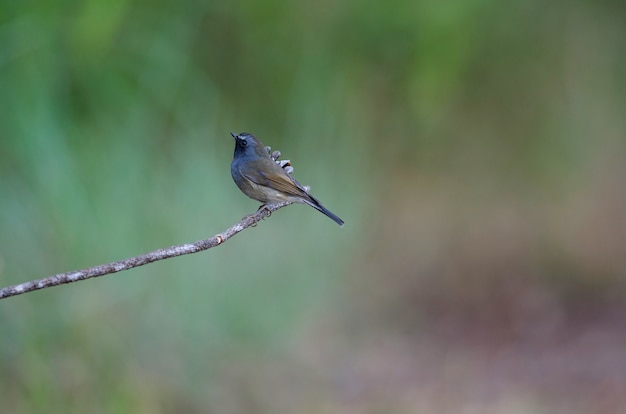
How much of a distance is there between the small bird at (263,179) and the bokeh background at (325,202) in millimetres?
892

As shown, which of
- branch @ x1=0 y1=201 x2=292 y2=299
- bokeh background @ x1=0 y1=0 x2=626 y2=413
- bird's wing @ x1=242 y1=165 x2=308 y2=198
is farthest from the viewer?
bokeh background @ x1=0 y1=0 x2=626 y2=413

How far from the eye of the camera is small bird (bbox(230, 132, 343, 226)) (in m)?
2.50

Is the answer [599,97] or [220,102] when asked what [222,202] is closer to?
[220,102]

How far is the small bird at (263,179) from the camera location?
250 cm

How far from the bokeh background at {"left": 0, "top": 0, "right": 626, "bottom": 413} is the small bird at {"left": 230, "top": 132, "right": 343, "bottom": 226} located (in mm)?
892

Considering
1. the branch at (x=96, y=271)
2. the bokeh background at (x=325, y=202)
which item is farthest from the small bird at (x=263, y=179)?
the branch at (x=96, y=271)

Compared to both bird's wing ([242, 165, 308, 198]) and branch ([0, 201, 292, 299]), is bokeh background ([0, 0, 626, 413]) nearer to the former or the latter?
bird's wing ([242, 165, 308, 198])

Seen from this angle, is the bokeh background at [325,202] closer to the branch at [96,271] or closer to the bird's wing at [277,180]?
the bird's wing at [277,180]

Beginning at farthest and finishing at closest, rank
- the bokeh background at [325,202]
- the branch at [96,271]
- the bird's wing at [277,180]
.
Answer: the bokeh background at [325,202] → the bird's wing at [277,180] → the branch at [96,271]

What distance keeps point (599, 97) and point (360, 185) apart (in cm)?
147

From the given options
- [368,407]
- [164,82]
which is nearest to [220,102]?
[164,82]

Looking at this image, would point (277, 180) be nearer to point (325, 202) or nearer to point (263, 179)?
point (263, 179)

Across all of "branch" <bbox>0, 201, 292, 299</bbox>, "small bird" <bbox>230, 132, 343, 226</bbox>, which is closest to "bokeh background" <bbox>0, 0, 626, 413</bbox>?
"small bird" <bbox>230, 132, 343, 226</bbox>

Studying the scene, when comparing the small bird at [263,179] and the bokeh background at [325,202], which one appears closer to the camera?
the small bird at [263,179]
